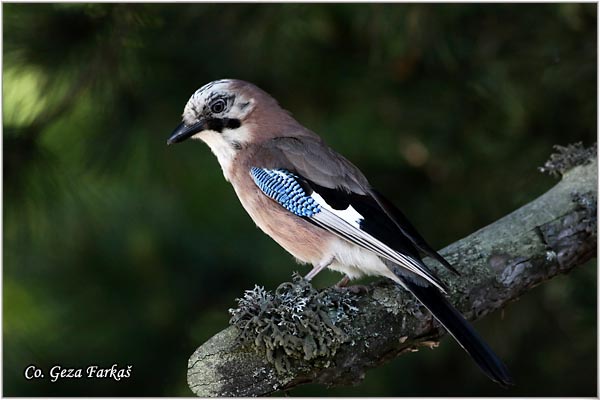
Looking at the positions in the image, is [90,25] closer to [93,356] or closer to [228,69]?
[228,69]

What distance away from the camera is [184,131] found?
13.1 feet

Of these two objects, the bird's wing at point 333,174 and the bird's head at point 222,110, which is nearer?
the bird's wing at point 333,174

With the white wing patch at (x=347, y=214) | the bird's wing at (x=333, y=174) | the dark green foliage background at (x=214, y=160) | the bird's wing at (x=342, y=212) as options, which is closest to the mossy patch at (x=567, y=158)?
the dark green foliage background at (x=214, y=160)

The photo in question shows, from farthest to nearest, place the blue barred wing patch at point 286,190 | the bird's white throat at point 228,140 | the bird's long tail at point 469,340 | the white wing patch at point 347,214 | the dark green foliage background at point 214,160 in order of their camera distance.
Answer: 1. the dark green foliage background at point 214,160
2. the bird's white throat at point 228,140
3. the blue barred wing patch at point 286,190
4. the white wing patch at point 347,214
5. the bird's long tail at point 469,340

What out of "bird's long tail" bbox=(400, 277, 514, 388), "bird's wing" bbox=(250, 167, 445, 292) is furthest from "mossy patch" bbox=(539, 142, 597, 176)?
"bird's long tail" bbox=(400, 277, 514, 388)

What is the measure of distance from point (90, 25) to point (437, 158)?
212 cm

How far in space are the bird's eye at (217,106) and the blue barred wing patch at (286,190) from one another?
36cm

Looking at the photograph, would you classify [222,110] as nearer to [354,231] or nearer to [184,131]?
[184,131]

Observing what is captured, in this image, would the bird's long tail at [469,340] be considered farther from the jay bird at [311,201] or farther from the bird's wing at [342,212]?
the bird's wing at [342,212]

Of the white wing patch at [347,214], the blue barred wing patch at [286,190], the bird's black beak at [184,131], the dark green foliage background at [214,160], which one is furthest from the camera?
the dark green foliage background at [214,160]

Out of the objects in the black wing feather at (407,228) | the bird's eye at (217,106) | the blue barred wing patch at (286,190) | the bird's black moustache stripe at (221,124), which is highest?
the bird's eye at (217,106)

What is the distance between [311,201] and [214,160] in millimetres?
1908

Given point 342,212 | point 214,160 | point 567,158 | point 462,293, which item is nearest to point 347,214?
point 342,212

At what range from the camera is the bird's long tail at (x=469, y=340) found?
326 centimetres
